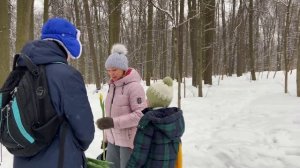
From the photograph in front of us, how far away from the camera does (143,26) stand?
1034 inches

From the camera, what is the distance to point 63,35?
104 inches

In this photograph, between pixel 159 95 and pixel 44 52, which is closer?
pixel 44 52

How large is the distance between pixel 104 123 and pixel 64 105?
1416mm

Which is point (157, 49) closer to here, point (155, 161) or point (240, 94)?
point (240, 94)

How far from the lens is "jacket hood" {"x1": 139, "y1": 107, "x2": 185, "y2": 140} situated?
3.39m

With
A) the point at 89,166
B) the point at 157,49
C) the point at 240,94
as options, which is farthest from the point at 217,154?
the point at 157,49

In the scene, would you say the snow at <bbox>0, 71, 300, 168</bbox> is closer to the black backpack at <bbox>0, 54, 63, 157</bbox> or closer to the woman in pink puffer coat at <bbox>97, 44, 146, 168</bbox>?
the woman in pink puffer coat at <bbox>97, 44, 146, 168</bbox>

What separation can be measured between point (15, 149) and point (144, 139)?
4.17ft

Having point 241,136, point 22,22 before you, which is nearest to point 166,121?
point 241,136

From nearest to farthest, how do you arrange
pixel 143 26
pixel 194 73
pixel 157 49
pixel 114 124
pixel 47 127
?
1. pixel 47 127
2. pixel 114 124
3. pixel 194 73
4. pixel 143 26
5. pixel 157 49

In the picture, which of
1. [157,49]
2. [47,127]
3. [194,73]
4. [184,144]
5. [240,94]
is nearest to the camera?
[47,127]

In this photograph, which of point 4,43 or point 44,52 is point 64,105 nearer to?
point 44,52

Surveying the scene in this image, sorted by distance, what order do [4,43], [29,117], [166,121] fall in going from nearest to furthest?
[29,117] → [166,121] → [4,43]

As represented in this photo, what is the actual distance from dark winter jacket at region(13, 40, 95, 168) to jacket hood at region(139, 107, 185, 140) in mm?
933
